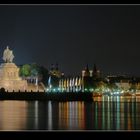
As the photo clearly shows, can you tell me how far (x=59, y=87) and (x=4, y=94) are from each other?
406 cm

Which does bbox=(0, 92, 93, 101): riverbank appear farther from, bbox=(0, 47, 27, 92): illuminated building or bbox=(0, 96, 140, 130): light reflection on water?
bbox=(0, 96, 140, 130): light reflection on water

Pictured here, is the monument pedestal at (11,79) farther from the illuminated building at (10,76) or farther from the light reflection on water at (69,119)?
the light reflection on water at (69,119)

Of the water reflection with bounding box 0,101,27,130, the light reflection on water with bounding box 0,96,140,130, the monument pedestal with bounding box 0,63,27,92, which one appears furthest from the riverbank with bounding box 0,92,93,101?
the water reflection with bounding box 0,101,27,130

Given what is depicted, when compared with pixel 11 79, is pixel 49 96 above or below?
below

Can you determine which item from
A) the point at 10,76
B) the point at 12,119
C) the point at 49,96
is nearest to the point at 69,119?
the point at 12,119

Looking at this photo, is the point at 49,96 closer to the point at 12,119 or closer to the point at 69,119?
the point at 69,119

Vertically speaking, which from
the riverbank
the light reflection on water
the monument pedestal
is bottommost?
the light reflection on water

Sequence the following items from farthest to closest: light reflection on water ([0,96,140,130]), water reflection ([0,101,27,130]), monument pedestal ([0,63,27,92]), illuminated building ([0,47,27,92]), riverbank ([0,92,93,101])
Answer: riverbank ([0,92,93,101]) → illuminated building ([0,47,27,92]) → monument pedestal ([0,63,27,92]) → light reflection on water ([0,96,140,130]) → water reflection ([0,101,27,130])

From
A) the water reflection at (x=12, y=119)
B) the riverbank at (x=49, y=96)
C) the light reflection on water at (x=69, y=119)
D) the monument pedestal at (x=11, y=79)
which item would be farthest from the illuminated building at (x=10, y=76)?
the water reflection at (x=12, y=119)

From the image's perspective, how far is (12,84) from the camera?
1649 inches

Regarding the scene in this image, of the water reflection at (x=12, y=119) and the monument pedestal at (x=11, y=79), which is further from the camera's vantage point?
the monument pedestal at (x=11, y=79)

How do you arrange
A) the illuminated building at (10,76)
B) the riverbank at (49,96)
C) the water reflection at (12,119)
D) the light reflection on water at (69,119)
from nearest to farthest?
1. the water reflection at (12,119)
2. the light reflection on water at (69,119)
3. the illuminated building at (10,76)
4. the riverbank at (49,96)
